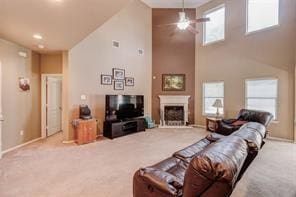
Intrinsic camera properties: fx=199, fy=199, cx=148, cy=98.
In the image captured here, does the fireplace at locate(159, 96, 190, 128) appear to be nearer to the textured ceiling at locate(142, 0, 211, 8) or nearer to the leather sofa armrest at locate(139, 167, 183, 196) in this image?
the textured ceiling at locate(142, 0, 211, 8)

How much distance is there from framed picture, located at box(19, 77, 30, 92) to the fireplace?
4.98 metres

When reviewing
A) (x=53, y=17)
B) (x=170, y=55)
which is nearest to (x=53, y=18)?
(x=53, y=17)

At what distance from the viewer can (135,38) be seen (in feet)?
26.1

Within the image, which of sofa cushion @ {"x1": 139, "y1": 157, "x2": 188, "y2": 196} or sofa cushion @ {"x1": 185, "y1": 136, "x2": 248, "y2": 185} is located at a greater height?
sofa cushion @ {"x1": 185, "y1": 136, "x2": 248, "y2": 185}

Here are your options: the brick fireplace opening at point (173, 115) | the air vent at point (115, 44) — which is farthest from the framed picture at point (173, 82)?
the air vent at point (115, 44)

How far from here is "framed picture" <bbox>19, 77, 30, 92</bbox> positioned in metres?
5.11

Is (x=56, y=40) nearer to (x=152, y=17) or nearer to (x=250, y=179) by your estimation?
(x=250, y=179)

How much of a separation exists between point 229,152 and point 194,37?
7.86 meters

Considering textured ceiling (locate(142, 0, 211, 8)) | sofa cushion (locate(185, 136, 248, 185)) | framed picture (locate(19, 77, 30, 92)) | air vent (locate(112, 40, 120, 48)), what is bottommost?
sofa cushion (locate(185, 136, 248, 185))

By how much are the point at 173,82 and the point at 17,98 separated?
5762mm

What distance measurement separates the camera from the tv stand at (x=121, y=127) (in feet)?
20.2

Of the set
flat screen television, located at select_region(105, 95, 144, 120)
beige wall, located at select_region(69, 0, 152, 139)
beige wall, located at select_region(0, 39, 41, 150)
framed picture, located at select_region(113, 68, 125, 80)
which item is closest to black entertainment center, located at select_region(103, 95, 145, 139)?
flat screen television, located at select_region(105, 95, 144, 120)

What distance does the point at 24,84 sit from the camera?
5.22 m

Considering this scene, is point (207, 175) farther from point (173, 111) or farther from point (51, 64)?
point (173, 111)
